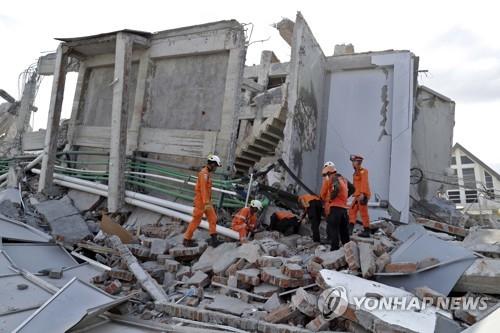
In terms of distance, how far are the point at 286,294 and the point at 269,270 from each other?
0.37 meters

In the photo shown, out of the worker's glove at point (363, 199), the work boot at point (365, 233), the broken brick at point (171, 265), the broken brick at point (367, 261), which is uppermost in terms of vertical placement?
the worker's glove at point (363, 199)

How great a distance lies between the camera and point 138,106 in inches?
373

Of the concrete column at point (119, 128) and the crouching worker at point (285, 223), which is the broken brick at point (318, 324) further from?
the concrete column at point (119, 128)

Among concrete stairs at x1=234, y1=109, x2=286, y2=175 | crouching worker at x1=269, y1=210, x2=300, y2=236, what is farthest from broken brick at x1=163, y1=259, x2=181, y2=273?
concrete stairs at x1=234, y1=109, x2=286, y2=175

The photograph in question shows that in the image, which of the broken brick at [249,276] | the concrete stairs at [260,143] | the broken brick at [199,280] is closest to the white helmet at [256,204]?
the broken brick at [199,280]

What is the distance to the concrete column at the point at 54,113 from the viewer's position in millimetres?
9852

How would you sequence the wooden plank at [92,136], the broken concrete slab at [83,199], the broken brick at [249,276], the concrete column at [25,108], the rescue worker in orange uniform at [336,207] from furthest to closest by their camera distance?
1. the concrete column at [25,108]
2. the wooden plank at [92,136]
3. the broken concrete slab at [83,199]
4. the rescue worker in orange uniform at [336,207]
5. the broken brick at [249,276]

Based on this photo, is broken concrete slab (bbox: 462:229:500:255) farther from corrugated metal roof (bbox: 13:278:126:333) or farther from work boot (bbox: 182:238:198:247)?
corrugated metal roof (bbox: 13:278:126:333)

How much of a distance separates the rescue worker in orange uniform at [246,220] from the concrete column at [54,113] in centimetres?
520

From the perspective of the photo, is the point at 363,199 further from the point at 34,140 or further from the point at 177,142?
the point at 34,140

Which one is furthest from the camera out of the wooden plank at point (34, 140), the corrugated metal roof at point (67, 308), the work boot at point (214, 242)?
the wooden plank at point (34, 140)

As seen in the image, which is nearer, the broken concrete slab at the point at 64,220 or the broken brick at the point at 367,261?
the broken brick at the point at 367,261

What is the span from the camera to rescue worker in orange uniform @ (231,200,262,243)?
6.81 metres

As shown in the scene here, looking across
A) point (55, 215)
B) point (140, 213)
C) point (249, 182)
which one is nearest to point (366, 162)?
point (249, 182)
